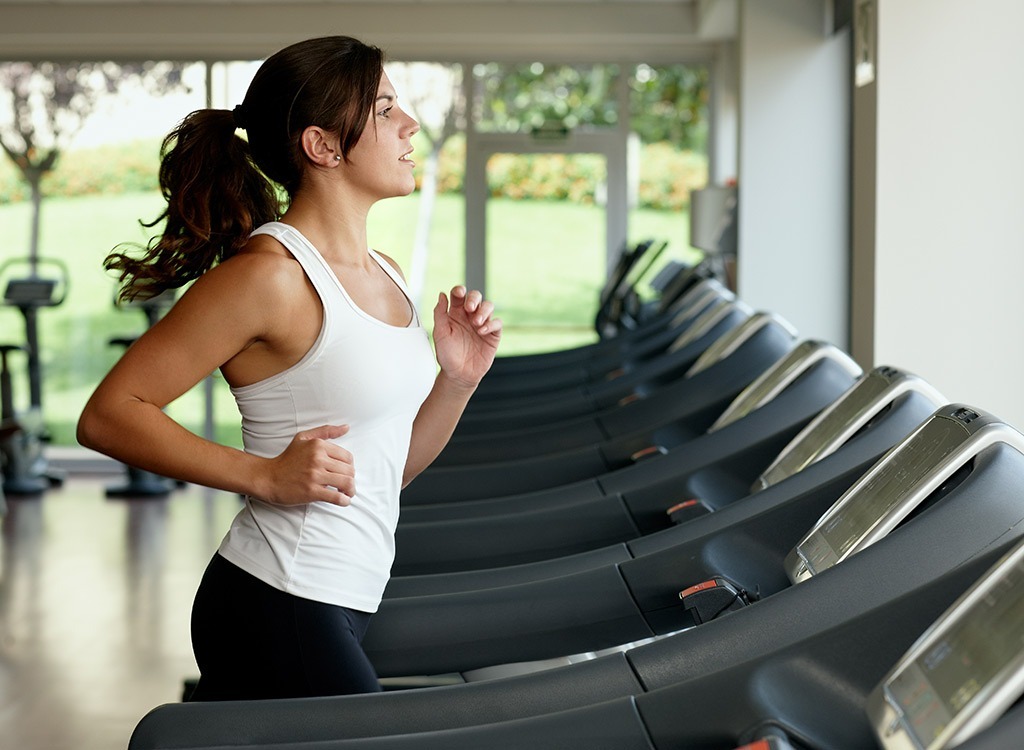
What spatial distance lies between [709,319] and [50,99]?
18.8ft

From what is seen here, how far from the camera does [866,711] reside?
3.68 feet

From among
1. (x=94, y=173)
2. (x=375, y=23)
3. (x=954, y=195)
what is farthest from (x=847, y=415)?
(x=94, y=173)

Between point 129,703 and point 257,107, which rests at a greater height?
point 257,107

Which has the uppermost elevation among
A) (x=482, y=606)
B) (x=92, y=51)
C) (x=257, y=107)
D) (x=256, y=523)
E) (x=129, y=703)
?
(x=92, y=51)

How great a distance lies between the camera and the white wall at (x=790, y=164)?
5.59 metres

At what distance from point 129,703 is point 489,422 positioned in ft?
4.57

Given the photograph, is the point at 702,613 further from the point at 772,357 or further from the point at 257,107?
the point at 772,357

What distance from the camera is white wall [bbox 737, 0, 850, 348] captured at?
559cm

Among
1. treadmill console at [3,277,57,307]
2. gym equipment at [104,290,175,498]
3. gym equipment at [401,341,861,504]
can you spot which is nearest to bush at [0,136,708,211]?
treadmill console at [3,277,57,307]

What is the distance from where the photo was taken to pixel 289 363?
1.58 metres

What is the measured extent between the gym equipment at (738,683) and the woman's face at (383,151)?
679mm

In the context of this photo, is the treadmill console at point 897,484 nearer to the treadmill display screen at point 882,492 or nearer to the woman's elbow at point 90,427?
the treadmill display screen at point 882,492

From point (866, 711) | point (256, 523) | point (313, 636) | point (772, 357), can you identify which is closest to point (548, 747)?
point (866, 711)

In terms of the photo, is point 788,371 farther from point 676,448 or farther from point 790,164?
point 790,164
